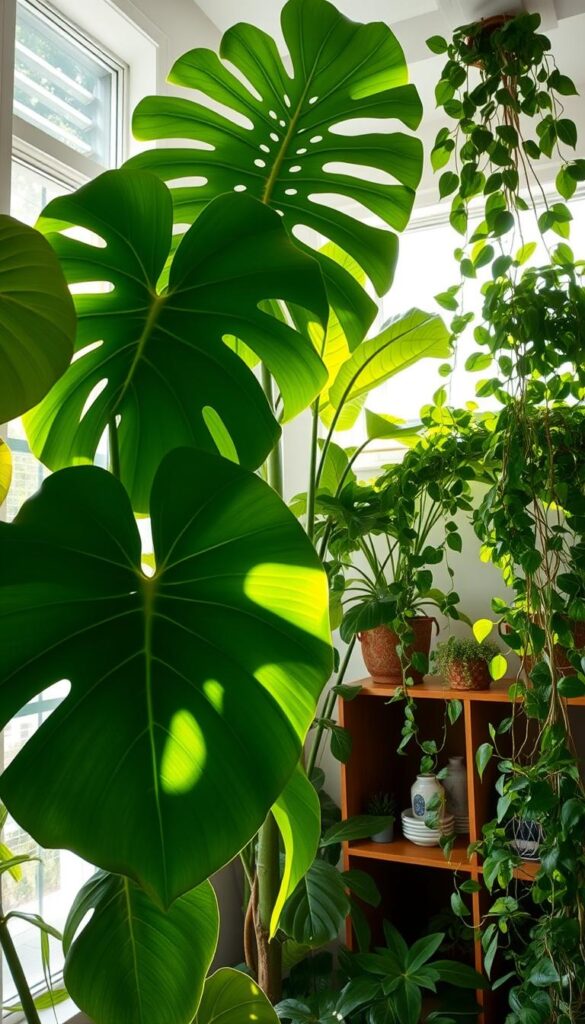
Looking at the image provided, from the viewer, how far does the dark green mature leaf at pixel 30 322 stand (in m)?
0.89

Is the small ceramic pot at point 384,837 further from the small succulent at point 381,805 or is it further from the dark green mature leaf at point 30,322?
the dark green mature leaf at point 30,322

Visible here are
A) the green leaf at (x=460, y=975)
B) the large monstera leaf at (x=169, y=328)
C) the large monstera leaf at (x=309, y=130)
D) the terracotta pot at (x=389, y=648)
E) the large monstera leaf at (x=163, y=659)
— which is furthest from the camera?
the terracotta pot at (x=389, y=648)

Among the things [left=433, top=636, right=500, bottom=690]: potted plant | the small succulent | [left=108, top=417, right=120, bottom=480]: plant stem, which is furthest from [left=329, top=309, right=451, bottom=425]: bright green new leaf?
the small succulent

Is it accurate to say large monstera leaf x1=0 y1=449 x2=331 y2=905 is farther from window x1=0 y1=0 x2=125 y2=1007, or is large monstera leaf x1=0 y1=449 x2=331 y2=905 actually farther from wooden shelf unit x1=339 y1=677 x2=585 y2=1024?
wooden shelf unit x1=339 y1=677 x2=585 y2=1024

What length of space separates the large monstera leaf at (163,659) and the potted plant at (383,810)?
1.34 meters

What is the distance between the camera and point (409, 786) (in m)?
2.42

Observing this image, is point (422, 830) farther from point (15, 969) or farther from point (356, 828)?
point (15, 969)

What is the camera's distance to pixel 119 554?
2.84 feet

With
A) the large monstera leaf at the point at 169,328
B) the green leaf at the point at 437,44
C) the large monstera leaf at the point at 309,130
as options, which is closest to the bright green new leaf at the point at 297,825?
the large monstera leaf at the point at 169,328

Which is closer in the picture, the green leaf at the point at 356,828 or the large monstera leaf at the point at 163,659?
the large monstera leaf at the point at 163,659

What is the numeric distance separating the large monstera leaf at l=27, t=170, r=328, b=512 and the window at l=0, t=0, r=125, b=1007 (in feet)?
2.05

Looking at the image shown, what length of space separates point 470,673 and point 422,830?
0.40m

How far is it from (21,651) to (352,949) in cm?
159

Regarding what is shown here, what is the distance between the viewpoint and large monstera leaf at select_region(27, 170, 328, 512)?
103 cm
